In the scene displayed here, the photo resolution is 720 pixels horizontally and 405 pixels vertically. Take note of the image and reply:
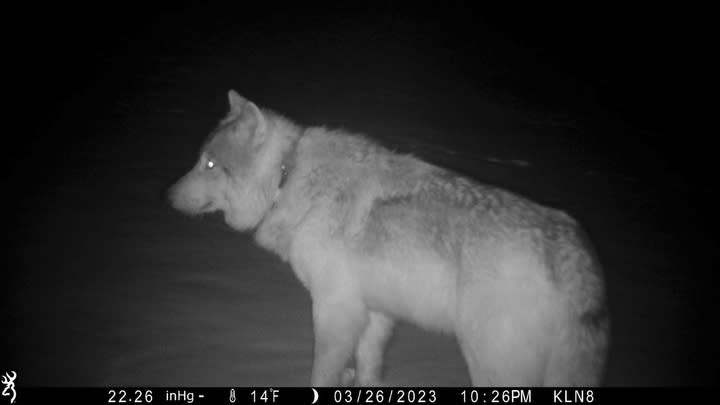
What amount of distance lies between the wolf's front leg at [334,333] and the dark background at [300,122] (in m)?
0.72

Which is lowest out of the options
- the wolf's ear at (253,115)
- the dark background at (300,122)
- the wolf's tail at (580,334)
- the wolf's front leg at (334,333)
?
the dark background at (300,122)

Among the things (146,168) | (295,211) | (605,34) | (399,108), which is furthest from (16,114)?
(605,34)

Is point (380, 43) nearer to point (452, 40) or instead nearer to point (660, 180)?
point (452, 40)

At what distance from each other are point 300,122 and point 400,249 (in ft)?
10.4

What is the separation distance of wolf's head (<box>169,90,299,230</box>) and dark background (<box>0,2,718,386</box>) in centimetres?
136

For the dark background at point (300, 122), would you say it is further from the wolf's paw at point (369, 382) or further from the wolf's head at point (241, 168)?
the wolf's head at point (241, 168)

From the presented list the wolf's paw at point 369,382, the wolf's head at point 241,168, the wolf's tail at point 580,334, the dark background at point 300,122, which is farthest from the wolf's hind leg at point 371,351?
the wolf's tail at point 580,334

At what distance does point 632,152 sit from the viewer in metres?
14.3

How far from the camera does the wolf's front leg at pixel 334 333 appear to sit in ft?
15.9

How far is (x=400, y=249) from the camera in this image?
4.61 m

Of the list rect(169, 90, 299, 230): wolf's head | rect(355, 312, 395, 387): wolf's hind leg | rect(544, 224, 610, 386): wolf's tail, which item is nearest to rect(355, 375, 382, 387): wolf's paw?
rect(355, 312, 395, 387): wolf's hind leg

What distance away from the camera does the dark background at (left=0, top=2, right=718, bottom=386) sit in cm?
620

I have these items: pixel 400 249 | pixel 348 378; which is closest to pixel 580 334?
pixel 400 249

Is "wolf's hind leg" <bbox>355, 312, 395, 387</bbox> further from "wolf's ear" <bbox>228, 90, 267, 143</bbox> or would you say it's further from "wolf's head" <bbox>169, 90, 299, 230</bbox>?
"wolf's ear" <bbox>228, 90, 267, 143</bbox>
